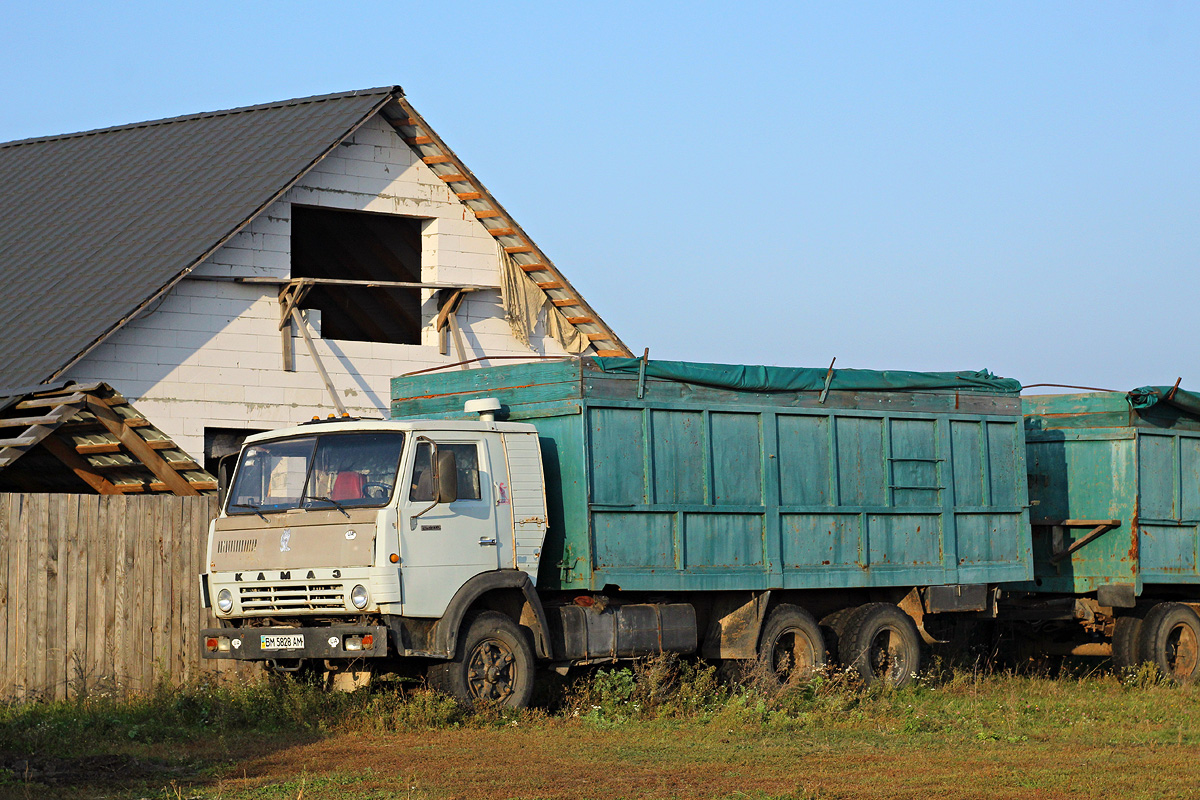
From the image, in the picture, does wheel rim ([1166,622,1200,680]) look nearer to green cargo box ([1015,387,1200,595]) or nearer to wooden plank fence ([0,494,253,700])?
green cargo box ([1015,387,1200,595])

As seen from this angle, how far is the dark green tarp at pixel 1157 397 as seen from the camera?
1688cm

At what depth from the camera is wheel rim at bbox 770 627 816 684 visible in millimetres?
14539

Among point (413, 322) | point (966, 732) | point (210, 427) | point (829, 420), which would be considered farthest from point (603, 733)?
point (413, 322)

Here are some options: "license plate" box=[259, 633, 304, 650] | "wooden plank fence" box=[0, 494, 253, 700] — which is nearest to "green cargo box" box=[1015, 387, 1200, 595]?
"license plate" box=[259, 633, 304, 650]

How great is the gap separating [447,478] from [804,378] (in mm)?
4380

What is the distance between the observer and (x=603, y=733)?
12.1 m

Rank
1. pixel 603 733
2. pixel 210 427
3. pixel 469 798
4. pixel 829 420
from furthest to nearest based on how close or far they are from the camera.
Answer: pixel 210 427
pixel 829 420
pixel 603 733
pixel 469 798

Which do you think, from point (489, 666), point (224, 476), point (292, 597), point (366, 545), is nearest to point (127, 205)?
point (224, 476)

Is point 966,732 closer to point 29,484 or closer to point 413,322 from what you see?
point 29,484

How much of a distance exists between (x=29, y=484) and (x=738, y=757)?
10382 millimetres

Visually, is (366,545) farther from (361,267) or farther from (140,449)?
(361,267)

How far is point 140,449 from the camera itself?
1488 centimetres

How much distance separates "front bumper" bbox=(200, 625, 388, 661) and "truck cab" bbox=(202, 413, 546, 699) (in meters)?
0.01

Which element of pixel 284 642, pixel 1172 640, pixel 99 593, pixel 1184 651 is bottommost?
pixel 1184 651
